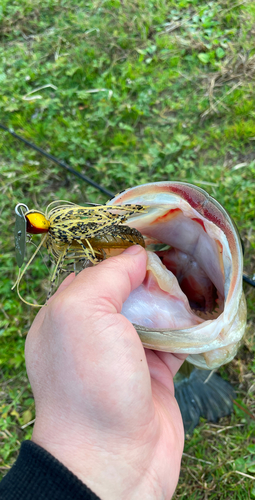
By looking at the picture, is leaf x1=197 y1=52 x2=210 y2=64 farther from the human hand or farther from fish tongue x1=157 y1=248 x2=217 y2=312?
the human hand

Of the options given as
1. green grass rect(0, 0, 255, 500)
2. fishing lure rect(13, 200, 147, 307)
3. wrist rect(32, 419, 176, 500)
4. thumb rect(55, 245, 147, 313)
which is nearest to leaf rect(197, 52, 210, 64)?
green grass rect(0, 0, 255, 500)

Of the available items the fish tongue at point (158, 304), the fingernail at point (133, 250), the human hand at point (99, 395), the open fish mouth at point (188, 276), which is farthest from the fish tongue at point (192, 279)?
the human hand at point (99, 395)

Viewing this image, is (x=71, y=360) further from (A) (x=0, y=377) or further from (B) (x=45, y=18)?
(B) (x=45, y=18)

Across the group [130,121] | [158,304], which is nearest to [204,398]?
[158,304]

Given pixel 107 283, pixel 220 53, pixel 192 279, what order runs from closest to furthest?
pixel 107 283 → pixel 192 279 → pixel 220 53

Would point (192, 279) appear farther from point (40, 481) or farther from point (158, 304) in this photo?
point (40, 481)

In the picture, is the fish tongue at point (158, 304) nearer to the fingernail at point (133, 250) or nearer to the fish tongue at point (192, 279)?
the fingernail at point (133, 250)
